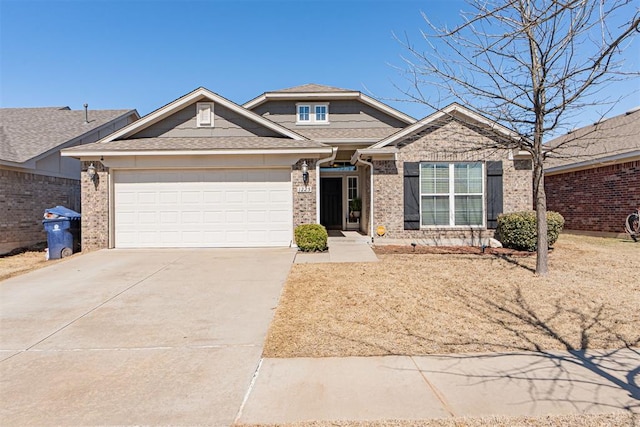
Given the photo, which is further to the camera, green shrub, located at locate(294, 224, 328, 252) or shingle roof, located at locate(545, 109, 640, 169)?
shingle roof, located at locate(545, 109, 640, 169)

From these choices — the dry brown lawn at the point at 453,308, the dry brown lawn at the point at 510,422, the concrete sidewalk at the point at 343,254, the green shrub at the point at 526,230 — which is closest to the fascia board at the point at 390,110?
the concrete sidewalk at the point at 343,254

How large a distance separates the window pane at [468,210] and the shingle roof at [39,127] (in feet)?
44.9

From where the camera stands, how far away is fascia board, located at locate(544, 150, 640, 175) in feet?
40.6

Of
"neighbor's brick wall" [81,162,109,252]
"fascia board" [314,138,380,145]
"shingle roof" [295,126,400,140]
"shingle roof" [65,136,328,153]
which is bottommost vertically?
"neighbor's brick wall" [81,162,109,252]

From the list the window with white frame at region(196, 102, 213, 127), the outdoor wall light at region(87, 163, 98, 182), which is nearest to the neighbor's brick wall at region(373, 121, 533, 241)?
the window with white frame at region(196, 102, 213, 127)

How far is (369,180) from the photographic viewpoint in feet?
41.1

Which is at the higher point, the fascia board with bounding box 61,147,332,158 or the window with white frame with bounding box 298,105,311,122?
the window with white frame with bounding box 298,105,311,122

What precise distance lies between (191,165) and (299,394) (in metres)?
9.06

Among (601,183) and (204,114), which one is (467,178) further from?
(204,114)

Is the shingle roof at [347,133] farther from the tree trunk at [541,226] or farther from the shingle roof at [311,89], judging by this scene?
the tree trunk at [541,226]

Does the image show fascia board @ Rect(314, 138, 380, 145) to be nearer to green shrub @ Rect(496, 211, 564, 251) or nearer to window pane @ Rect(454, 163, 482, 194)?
window pane @ Rect(454, 163, 482, 194)

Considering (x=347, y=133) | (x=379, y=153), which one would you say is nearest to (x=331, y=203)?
(x=347, y=133)

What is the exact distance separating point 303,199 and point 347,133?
4.49m

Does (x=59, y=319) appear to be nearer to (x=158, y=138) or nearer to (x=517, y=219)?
(x=158, y=138)
